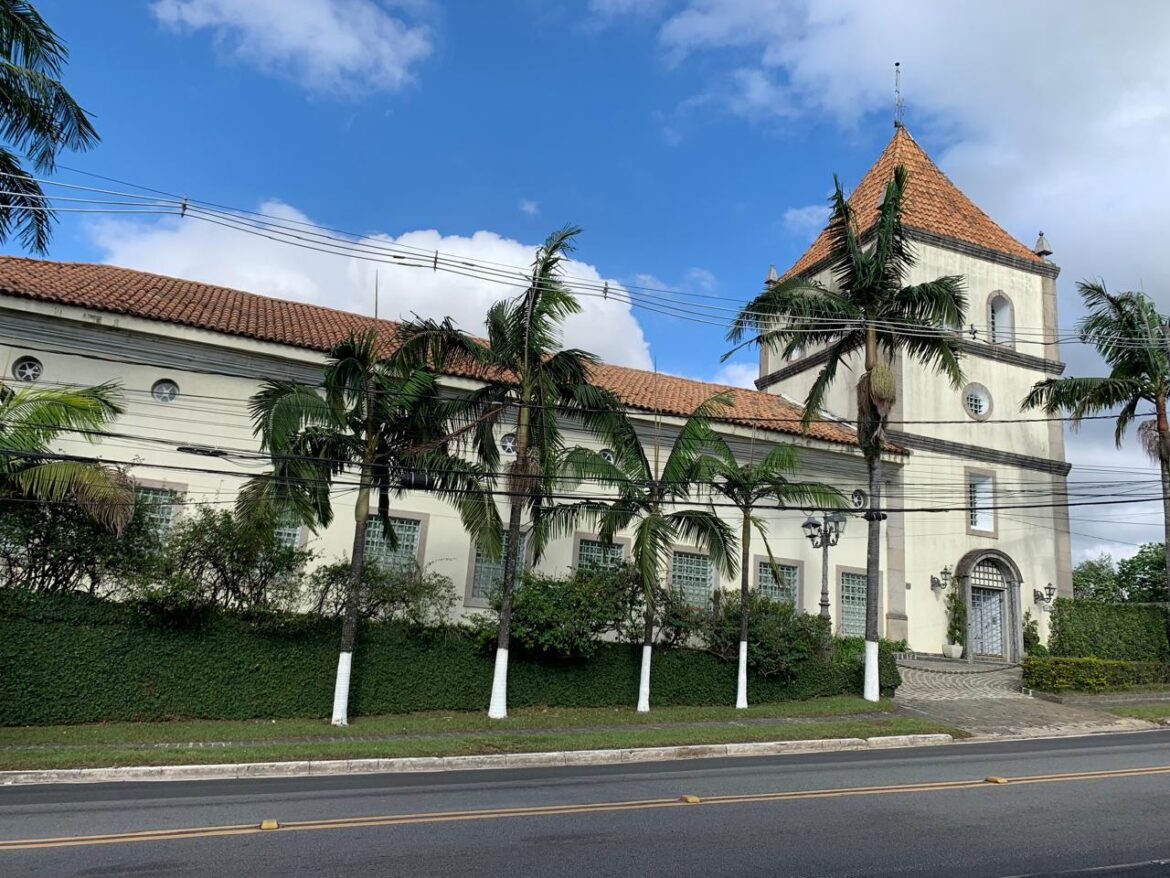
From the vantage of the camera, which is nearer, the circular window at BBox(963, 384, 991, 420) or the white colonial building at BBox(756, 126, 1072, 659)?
the white colonial building at BBox(756, 126, 1072, 659)

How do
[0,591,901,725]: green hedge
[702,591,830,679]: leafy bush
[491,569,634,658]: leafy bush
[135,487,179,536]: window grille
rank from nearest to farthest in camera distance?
[0,591,901,725]: green hedge < [491,569,634,658]: leafy bush < [135,487,179,536]: window grille < [702,591,830,679]: leafy bush

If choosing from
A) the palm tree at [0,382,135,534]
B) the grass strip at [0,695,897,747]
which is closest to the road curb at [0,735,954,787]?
the grass strip at [0,695,897,747]

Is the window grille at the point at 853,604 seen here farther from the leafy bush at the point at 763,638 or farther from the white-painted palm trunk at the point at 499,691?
the white-painted palm trunk at the point at 499,691

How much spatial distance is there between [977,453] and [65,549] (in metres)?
25.8

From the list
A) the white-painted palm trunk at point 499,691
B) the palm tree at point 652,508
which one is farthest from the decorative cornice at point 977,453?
the white-painted palm trunk at point 499,691

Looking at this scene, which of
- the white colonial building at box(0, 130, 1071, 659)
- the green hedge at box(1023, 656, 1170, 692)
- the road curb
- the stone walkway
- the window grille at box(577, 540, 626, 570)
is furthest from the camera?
the window grille at box(577, 540, 626, 570)

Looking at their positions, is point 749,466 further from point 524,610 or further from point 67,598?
point 67,598

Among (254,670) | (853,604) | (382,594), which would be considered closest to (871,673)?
(853,604)

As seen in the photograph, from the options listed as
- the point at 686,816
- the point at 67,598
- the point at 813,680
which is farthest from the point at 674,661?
the point at 67,598

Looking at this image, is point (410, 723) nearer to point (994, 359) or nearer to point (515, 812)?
point (515, 812)

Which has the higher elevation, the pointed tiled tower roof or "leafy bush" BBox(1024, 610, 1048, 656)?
the pointed tiled tower roof

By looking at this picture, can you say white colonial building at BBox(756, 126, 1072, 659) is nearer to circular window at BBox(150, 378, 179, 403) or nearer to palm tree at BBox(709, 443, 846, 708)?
palm tree at BBox(709, 443, 846, 708)

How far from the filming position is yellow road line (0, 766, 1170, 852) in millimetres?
6938

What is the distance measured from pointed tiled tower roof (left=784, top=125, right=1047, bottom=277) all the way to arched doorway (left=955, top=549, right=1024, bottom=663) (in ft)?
36.3
